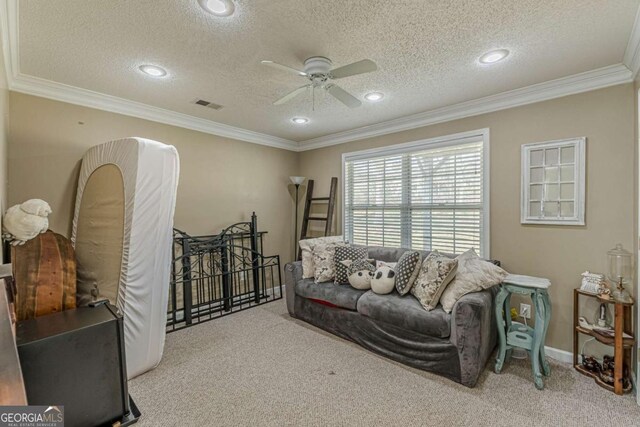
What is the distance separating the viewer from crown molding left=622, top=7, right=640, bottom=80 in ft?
6.12

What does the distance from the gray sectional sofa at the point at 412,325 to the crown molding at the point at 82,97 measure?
7.99 feet

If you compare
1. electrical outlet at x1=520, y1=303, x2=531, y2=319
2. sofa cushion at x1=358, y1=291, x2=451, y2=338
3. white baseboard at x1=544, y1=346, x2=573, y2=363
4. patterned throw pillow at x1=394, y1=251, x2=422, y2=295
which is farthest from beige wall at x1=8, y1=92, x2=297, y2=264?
white baseboard at x1=544, y1=346, x2=573, y2=363

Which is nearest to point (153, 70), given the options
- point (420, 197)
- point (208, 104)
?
point (208, 104)

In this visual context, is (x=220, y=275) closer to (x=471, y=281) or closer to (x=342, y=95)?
(x=342, y=95)

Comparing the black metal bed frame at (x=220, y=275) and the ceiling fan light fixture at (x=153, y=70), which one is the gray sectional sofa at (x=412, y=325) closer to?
the black metal bed frame at (x=220, y=275)

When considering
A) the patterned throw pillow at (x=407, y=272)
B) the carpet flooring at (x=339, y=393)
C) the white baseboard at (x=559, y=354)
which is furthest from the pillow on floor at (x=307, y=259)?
the white baseboard at (x=559, y=354)

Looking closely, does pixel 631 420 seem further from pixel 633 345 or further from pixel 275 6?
pixel 275 6

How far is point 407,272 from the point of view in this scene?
2.90 m

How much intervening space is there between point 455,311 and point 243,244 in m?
3.03

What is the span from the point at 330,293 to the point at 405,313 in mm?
899

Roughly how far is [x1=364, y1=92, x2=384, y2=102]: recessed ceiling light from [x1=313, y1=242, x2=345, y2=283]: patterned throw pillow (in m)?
1.77

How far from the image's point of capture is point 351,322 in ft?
9.86

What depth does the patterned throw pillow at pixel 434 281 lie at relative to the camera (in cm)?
255

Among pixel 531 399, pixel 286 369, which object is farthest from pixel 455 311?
→ pixel 286 369
